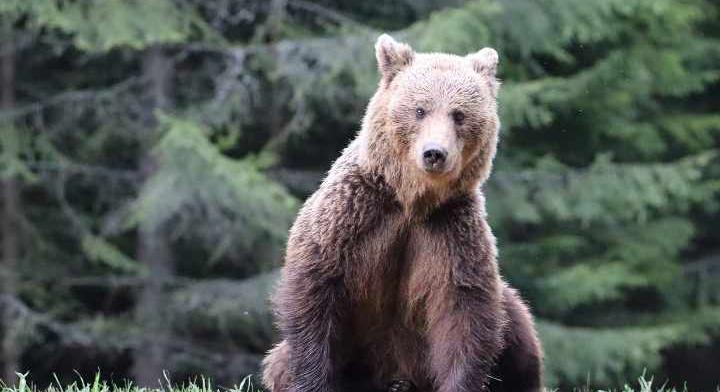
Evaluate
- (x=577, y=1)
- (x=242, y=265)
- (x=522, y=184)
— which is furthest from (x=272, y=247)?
(x=577, y=1)

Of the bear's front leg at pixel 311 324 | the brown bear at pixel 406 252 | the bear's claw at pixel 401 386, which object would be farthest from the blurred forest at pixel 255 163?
the bear's front leg at pixel 311 324

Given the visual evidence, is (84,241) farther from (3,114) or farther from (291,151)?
(291,151)

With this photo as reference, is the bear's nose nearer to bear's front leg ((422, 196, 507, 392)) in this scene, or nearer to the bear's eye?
the bear's eye

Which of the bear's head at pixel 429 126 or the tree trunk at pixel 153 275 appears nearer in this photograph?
the bear's head at pixel 429 126

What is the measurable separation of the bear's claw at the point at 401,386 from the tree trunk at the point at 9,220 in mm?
10314

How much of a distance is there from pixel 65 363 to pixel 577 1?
8237 mm

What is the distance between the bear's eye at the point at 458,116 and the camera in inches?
212

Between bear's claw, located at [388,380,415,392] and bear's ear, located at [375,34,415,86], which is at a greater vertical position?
bear's ear, located at [375,34,415,86]

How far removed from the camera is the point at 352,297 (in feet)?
18.0

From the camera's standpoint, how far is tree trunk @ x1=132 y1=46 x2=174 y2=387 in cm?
1456

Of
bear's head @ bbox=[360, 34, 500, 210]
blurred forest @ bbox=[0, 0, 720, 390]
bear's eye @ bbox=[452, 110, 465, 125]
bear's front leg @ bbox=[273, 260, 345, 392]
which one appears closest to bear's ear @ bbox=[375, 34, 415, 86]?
bear's head @ bbox=[360, 34, 500, 210]

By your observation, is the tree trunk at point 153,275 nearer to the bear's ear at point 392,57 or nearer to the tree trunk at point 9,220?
the tree trunk at point 9,220

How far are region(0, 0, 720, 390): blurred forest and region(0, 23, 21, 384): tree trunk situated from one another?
0.03 meters

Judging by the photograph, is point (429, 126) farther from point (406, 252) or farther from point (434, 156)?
point (406, 252)
